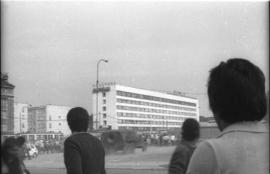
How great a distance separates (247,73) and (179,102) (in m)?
4.93

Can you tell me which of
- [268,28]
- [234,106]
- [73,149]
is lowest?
[73,149]

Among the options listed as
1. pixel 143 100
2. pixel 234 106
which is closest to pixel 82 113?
pixel 234 106

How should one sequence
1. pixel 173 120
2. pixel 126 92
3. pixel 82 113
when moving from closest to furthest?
pixel 82 113, pixel 173 120, pixel 126 92

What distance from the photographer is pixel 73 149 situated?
6.60 feet

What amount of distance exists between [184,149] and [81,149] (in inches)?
19.4

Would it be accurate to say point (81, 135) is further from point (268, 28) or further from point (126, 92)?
point (126, 92)

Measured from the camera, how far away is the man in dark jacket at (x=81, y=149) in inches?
78.2

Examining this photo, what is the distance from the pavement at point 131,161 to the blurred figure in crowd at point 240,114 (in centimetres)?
875

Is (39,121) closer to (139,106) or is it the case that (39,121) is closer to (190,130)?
(139,106)

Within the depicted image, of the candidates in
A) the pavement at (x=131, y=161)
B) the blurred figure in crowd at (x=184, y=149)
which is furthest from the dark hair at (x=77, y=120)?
the pavement at (x=131, y=161)

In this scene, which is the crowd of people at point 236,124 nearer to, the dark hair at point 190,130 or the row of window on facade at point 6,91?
the row of window on facade at point 6,91

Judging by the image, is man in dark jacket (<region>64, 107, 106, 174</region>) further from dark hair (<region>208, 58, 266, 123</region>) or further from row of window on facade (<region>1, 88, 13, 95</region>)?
dark hair (<region>208, 58, 266, 123</region>)

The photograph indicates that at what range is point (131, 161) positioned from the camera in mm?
14438

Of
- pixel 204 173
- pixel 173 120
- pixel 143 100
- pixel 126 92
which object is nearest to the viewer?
pixel 204 173
